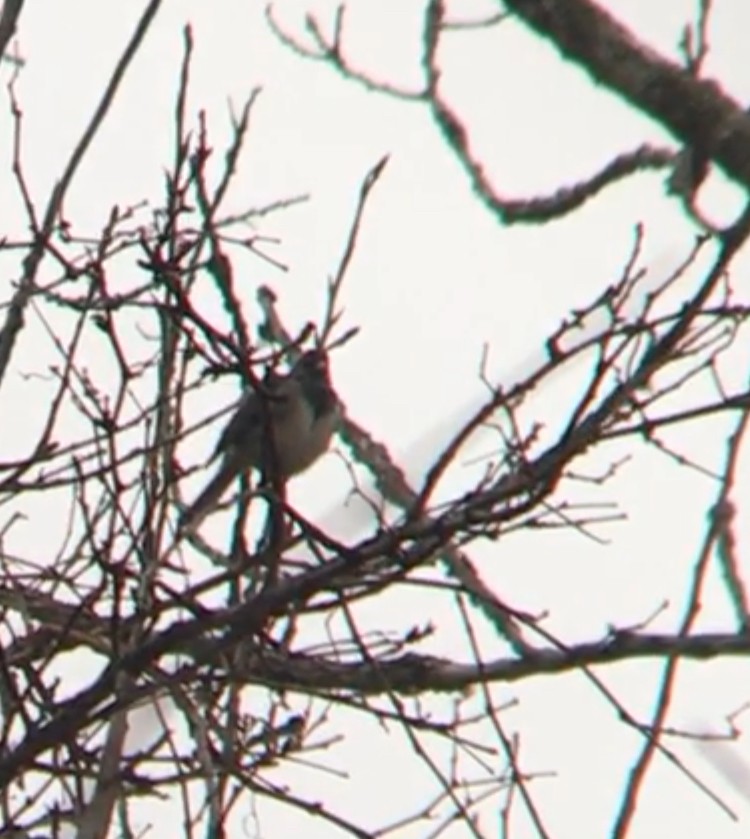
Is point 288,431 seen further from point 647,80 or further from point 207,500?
point 647,80

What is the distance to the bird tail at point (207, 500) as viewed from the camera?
300cm

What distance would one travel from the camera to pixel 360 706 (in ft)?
9.06

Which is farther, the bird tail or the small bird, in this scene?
the small bird

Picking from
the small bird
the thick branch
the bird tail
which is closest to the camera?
the bird tail

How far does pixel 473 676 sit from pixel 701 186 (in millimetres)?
703

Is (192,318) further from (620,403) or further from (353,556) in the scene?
(620,403)

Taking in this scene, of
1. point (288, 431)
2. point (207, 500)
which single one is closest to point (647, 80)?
point (207, 500)

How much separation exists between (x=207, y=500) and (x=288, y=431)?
915mm

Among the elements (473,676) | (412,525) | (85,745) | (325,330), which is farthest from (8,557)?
(412,525)

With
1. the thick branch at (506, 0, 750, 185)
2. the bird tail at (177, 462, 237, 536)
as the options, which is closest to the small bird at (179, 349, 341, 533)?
the bird tail at (177, 462, 237, 536)

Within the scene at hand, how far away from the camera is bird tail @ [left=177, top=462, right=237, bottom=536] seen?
3004 mm

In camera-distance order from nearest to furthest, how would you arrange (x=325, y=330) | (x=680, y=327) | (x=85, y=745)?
1. (x=680, y=327)
2. (x=325, y=330)
3. (x=85, y=745)

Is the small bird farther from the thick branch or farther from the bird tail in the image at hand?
the thick branch

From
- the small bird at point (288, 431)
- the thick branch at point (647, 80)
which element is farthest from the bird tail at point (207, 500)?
the thick branch at point (647, 80)
